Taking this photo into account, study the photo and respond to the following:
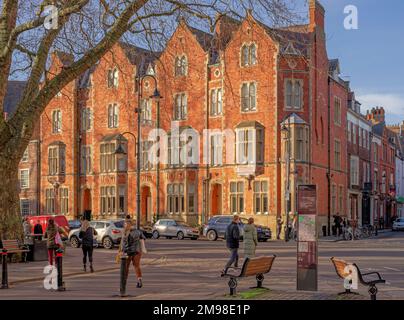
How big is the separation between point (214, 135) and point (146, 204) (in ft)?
34.4

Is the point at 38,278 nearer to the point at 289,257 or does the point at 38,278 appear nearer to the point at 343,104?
the point at 289,257

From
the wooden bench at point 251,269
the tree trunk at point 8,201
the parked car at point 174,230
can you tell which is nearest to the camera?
the wooden bench at point 251,269

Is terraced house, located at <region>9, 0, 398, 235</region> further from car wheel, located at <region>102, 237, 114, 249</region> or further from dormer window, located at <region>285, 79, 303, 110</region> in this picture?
car wheel, located at <region>102, 237, 114, 249</region>

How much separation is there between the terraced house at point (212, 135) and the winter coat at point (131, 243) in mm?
27296

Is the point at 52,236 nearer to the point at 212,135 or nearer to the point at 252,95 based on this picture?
the point at 252,95

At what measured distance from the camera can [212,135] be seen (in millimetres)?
52219

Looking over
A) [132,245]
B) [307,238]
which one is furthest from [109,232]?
[307,238]

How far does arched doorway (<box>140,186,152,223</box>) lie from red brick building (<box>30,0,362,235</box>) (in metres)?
0.13

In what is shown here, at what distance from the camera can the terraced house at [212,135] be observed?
159 feet

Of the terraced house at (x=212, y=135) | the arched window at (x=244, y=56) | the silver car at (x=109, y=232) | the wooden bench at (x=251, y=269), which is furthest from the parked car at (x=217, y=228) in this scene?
the wooden bench at (x=251, y=269)

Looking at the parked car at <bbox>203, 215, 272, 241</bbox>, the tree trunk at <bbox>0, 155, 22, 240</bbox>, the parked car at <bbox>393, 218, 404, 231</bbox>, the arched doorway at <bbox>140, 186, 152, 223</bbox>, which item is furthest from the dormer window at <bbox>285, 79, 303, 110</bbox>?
the tree trunk at <bbox>0, 155, 22, 240</bbox>

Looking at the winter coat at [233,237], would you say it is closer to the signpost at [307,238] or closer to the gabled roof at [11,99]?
the signpost at [307,238]
